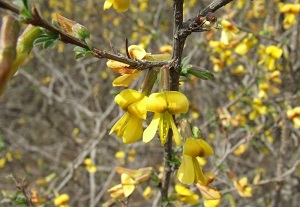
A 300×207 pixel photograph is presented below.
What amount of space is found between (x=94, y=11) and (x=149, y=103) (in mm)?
4170

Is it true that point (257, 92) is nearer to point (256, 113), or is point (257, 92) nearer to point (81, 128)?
point (256, 113)

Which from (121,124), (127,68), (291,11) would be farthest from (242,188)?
(127,68)

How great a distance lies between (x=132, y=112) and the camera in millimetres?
1078

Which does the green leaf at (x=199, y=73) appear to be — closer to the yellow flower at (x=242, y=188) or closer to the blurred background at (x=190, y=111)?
the blurred background at (x=190, y=111)

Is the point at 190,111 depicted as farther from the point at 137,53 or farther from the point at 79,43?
the point at 79,43

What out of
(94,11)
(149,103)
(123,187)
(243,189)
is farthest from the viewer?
(94,11)

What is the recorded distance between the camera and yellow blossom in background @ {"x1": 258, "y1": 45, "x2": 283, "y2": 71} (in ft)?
7.89

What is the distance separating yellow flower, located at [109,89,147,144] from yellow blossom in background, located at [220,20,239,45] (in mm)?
1414

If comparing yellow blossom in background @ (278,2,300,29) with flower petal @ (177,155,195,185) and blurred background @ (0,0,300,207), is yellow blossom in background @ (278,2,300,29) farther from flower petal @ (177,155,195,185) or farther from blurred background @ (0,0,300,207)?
flower petal @ (177,155,195,185)

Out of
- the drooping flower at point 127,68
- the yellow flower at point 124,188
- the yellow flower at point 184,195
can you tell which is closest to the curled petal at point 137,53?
the drooping flower at point 127,68

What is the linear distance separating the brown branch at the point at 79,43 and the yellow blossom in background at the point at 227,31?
1.41 metres

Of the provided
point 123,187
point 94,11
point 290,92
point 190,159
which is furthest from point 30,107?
point 190,159

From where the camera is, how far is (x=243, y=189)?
2.11 metres

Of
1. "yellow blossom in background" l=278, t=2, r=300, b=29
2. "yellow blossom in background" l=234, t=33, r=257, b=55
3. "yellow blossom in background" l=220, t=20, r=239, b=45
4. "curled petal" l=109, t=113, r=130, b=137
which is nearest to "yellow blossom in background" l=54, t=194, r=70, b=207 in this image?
"curled petal" l=109, t=113, r=130, b=137
